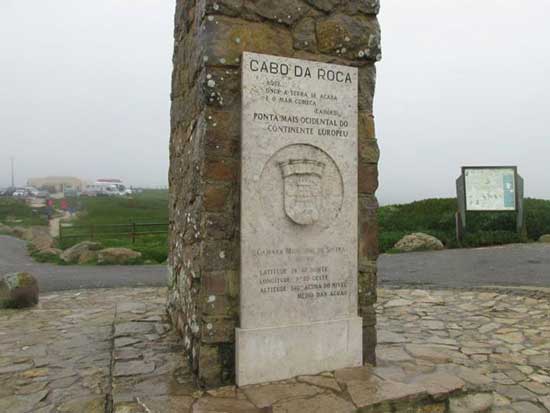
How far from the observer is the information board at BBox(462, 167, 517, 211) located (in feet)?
38.2

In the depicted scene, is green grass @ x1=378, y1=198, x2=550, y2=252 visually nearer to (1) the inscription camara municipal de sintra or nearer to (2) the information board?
(2) the information board

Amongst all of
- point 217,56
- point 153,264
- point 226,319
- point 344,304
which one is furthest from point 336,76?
point 153,264

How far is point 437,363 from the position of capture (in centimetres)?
374

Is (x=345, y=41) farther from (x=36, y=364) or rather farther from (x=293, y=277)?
(x=36, y=364)

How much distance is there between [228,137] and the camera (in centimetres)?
316

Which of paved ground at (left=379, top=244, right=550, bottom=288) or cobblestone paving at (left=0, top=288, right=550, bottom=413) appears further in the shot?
paved ground at (left=379, top=244, right=550, bottom=288)

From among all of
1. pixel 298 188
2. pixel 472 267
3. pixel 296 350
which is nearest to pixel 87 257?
pixel 472 267

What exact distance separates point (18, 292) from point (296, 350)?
470 centimetres

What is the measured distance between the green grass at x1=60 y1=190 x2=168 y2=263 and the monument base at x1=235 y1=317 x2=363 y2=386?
8.93 metres

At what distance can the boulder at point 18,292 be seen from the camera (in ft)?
20.7

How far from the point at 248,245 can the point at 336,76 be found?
1376 mm

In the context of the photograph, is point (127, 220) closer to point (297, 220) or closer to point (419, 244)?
point (419, 244)

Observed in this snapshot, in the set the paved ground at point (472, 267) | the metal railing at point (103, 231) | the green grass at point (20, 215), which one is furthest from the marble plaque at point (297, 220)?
Answer: the green grass at point (20, 215)

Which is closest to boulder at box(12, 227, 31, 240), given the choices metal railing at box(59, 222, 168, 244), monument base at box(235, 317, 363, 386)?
metal railing at box(59, 222, 168, 244)
